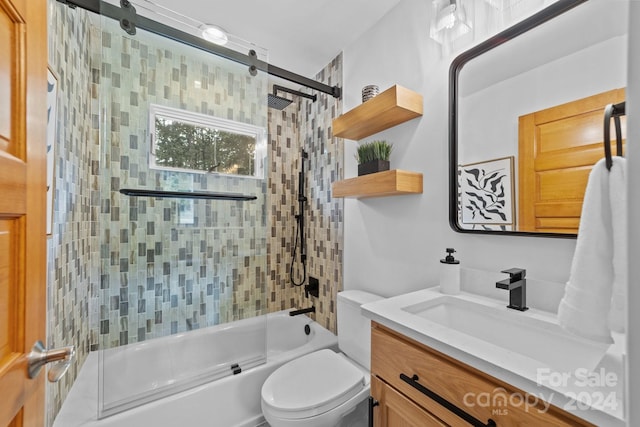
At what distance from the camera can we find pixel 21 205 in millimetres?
579

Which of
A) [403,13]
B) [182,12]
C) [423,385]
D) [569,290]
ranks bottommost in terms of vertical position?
[423,385]

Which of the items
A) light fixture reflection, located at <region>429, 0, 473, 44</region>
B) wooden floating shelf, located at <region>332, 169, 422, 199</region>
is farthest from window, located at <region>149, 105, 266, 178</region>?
light fixture reflection, located at <region>429, 0, 473, 44</region>

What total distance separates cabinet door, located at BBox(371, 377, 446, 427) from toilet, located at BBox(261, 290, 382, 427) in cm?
32

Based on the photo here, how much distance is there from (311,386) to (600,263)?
4.15ft

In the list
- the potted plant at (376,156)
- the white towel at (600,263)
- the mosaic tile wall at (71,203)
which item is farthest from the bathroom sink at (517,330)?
the mosaic tile wall at (71,203)

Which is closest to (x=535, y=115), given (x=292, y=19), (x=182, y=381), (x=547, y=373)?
(x=547, y=373)

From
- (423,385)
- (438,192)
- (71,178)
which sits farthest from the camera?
(71,178)

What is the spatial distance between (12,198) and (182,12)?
1.72 metres

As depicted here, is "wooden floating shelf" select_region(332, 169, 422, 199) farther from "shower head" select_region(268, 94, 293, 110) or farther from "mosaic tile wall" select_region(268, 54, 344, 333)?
"shower head" select_region(268, 94, 293, 110)

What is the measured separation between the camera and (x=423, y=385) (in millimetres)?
825

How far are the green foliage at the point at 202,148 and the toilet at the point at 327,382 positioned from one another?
4.00 ft

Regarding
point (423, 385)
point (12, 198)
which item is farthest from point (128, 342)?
point (423, 385)

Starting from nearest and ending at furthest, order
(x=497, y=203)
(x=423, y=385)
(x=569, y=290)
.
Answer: (x=569, y=290) < (x=423, y=385) < (x=497, y=203)

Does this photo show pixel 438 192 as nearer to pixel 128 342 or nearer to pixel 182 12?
pixel 182 12
